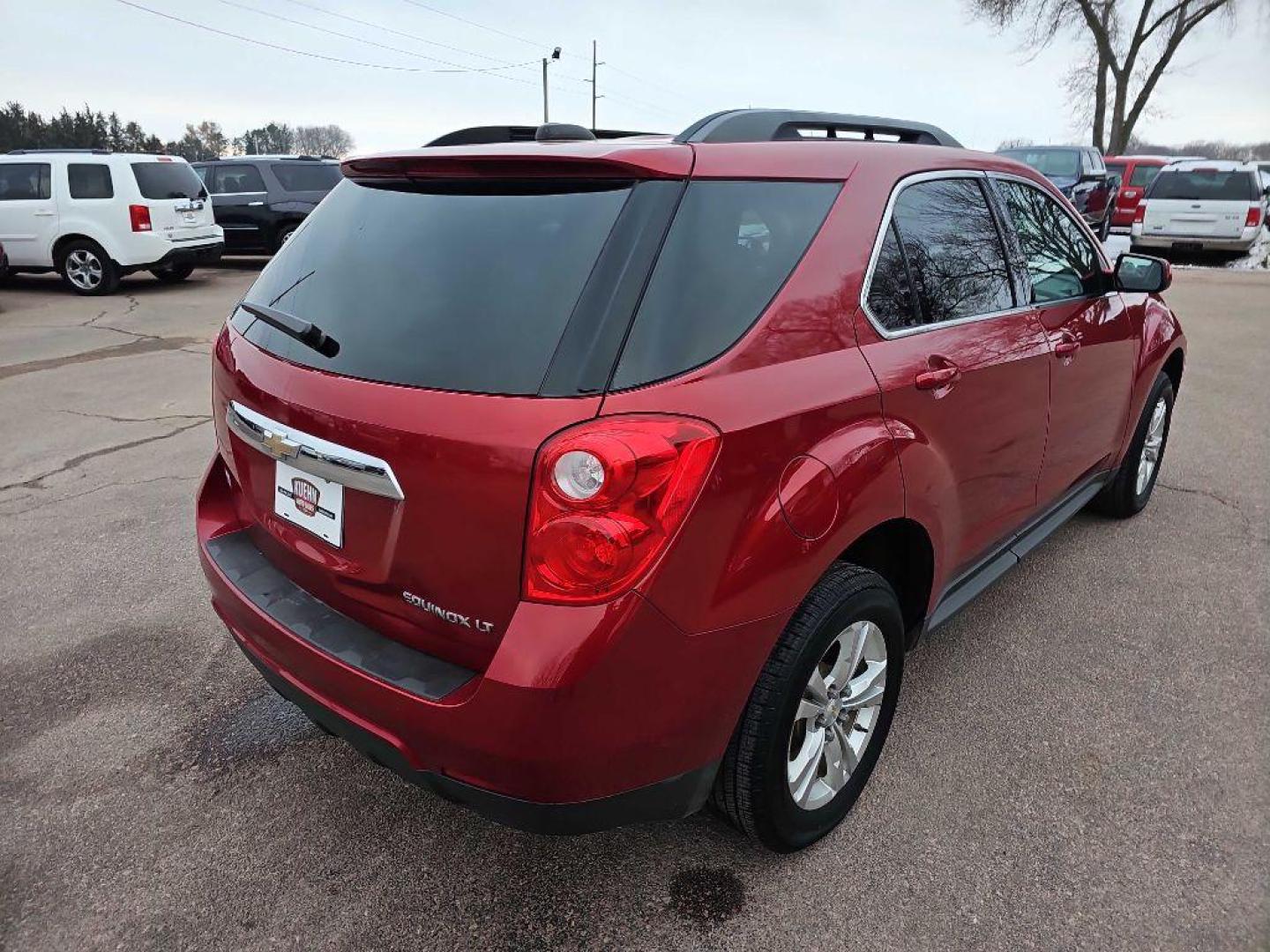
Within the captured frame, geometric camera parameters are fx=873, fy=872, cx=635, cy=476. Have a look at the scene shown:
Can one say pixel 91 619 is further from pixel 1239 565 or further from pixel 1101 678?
pixel 1239 565

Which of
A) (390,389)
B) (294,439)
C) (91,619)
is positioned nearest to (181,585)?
(91,619)

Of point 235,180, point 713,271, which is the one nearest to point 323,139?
point 235,180

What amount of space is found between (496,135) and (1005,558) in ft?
7.18

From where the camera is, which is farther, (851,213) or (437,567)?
(851,213)

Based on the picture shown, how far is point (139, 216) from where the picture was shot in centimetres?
1203

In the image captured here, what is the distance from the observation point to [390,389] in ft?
5.94

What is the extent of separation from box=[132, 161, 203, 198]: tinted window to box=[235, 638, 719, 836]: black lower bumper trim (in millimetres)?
12618

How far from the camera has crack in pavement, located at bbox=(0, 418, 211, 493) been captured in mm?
4910

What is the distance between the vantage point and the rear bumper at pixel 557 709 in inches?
63.9

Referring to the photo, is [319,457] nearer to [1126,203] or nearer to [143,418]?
[143,418]

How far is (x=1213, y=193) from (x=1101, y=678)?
16460mm

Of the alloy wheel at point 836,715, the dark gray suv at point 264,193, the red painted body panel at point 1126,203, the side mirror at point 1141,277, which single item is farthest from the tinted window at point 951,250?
the red painted body panel at point 1126,203

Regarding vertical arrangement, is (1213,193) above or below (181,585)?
above

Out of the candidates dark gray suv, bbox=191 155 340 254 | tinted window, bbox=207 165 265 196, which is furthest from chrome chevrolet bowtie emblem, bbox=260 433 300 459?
tinted window, bbox=207 165 265 196
